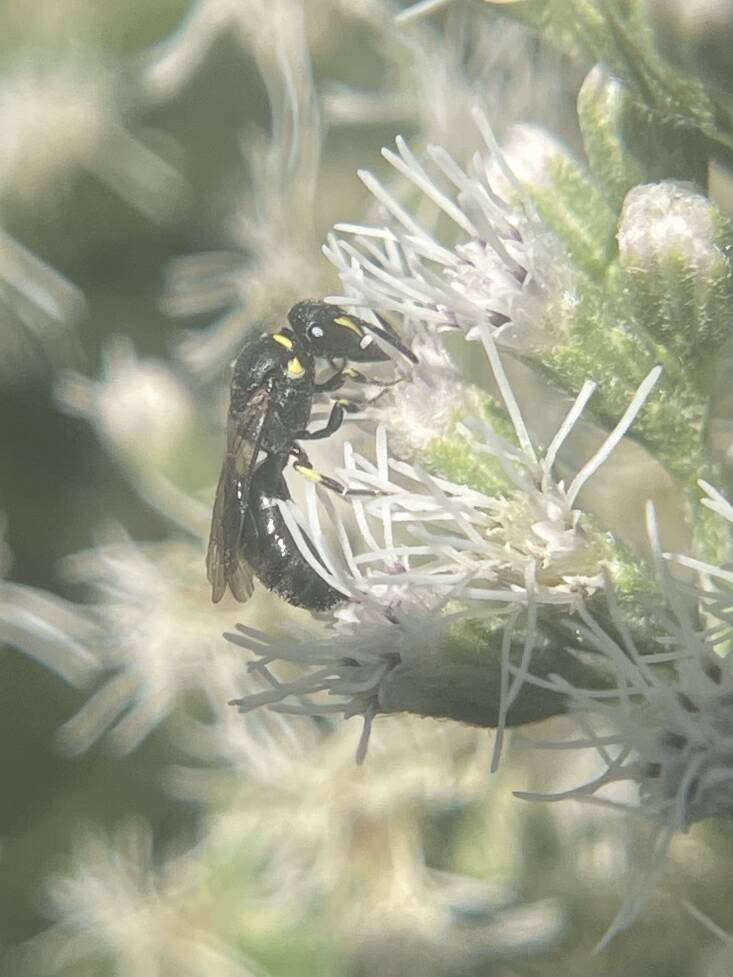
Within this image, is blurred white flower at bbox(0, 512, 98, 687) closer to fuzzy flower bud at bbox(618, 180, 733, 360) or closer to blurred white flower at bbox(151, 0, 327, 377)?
blurred white flower at bbox(151, 0, 327, 377)

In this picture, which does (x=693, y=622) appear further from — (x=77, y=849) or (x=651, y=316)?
(x=77, y=849)

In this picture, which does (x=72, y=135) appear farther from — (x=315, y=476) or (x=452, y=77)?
(x=315, y=476)

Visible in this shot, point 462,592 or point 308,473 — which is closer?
point 462,592

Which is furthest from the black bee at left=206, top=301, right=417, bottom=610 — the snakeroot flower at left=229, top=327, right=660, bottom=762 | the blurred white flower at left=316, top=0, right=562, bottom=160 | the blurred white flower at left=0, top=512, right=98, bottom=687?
the blurred white flower at left=0, top=512, right=98, bottom=687

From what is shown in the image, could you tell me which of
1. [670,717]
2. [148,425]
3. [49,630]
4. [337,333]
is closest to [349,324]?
[337,333]

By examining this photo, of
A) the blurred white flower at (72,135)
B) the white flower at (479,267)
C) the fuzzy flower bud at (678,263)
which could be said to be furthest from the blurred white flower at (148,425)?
the fuzzy flower bud at (678,263)

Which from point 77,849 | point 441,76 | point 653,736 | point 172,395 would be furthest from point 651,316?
point 77,849
